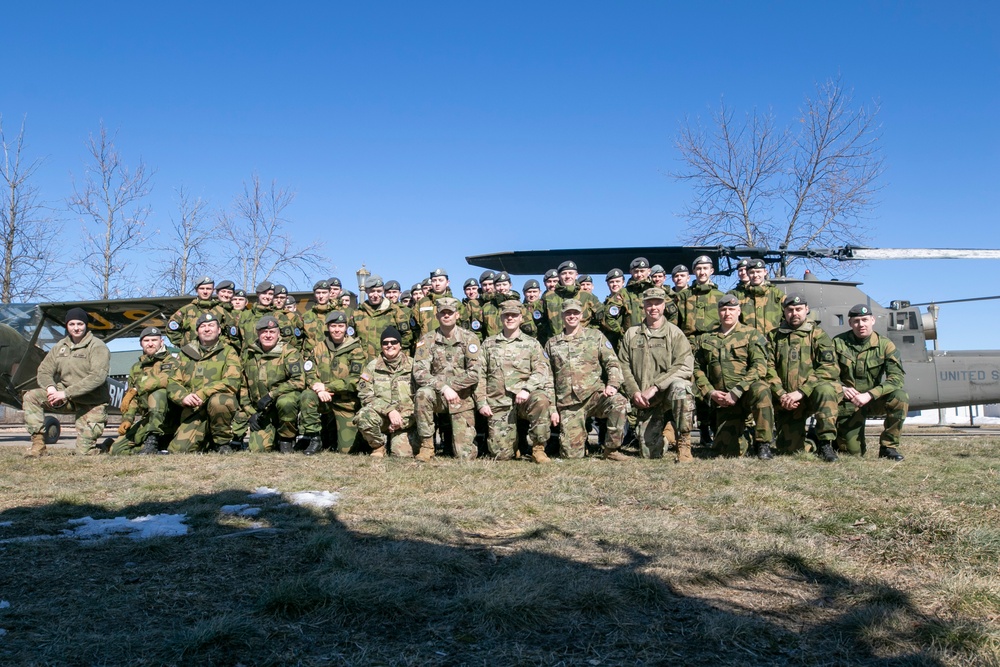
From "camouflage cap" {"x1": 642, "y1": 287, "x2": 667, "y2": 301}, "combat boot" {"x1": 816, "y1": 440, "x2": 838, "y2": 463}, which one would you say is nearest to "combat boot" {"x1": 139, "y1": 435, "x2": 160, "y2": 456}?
"camouflage cap" {"x1": 642, "y1": 287, "x2": 667, "y2": 301}

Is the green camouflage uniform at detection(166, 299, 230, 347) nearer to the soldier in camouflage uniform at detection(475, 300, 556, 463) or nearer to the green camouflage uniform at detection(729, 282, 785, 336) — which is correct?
the soldier in camouflage uniform at detection(475, 300, 556, 463)

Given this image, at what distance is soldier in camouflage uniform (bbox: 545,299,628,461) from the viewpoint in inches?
295

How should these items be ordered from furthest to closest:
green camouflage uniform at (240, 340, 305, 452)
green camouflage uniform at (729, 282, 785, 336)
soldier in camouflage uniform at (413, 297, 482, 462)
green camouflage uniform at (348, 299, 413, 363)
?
1. green camouflage uniform at (348, 299, 413, 363)
2. green camouflage uniform at (729, 282, 785, 336)
3. green camouflage uniform at (240, 340, 305, 452)
4. soldier in camouflage uniform at (413, 297, 482, 462)

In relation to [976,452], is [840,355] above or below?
above

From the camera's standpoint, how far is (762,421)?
740 centimetres

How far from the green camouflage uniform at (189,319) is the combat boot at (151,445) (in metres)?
1.61

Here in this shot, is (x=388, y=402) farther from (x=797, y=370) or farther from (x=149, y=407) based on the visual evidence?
(x=797, y=370)

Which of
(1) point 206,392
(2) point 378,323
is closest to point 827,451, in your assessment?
(2) point 378,323

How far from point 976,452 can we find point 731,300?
9.72 feet

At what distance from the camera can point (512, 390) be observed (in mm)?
7602

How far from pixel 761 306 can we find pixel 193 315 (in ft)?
23.5

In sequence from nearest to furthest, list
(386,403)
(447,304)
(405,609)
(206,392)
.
Answer: 1. (405,609)
2. (386,403)
3. (206,392)
4. (447,304)

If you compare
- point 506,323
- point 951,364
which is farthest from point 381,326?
point 951,364

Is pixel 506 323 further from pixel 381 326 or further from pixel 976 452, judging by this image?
pixel 976 452
